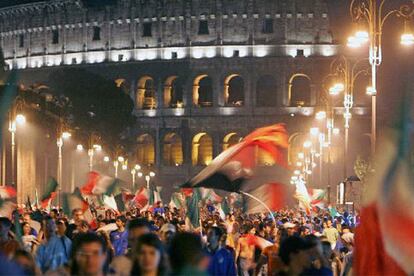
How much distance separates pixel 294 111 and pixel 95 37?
62.0ft

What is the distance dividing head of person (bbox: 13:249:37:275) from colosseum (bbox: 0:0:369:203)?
98.3 m

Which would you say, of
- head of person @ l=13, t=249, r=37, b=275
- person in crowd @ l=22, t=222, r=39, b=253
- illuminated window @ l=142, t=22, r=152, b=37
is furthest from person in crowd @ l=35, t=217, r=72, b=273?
illuminated window @ l=142, t=22, r=152, b=37

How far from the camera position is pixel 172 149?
371 ft

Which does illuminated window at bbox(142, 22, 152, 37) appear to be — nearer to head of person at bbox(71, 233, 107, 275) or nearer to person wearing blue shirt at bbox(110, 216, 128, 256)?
person wearing blue shirt at bbox(110, 216, 128, 256)

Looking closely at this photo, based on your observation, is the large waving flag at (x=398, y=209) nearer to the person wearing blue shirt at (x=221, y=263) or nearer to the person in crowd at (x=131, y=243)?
the person in crowd at (x=131, y=243)

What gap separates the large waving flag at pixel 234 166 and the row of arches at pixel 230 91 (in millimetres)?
95669

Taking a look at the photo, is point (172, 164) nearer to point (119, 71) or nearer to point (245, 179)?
point (119, 71)

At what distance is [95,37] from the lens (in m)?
118

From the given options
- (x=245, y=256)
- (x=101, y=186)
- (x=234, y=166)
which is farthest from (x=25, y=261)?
(x=101, y=186)

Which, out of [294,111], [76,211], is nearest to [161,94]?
[294,111]

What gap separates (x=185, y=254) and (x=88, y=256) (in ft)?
2.52

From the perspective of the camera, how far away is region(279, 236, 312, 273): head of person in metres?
9.55

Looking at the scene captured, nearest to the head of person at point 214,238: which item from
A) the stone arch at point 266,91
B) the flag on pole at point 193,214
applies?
the flag on pole at point 193,214

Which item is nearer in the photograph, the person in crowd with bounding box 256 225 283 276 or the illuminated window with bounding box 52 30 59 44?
the person in crowd with bounding box 256 225 283 276
